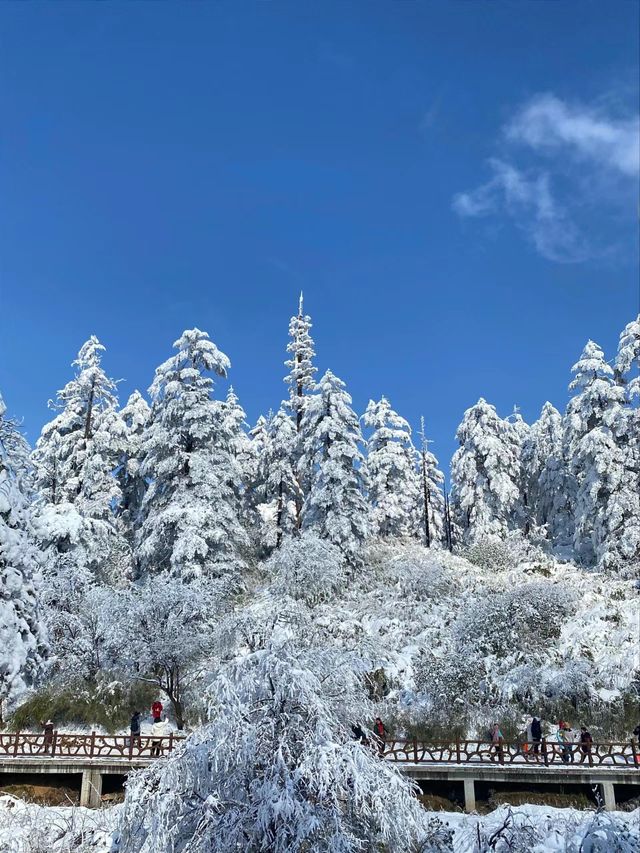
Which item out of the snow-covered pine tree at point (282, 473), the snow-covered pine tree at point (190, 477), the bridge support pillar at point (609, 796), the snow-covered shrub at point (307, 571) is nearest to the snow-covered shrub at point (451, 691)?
the bridge support pillar at point (609, 796)

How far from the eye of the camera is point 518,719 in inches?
953

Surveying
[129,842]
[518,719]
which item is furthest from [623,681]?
[129,842]

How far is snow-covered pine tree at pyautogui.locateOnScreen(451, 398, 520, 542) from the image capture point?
48.0 metres

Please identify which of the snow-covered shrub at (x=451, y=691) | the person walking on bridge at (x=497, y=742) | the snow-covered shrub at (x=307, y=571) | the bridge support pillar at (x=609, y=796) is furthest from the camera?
the snow-covered shrub at (x=307, y=571)

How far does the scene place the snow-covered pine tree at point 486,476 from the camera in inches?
1891

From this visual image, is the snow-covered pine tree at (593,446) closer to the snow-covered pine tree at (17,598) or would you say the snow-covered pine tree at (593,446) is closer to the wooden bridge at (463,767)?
the wooden bridge at (463,767)

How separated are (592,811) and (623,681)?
7457 mm

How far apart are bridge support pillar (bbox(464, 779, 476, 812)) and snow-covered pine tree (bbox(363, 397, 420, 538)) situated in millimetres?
24742

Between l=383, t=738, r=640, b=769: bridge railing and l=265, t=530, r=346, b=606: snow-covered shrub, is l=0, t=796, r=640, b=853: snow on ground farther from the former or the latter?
l=265, t=530, r=346, b=606: snow-covered shrub

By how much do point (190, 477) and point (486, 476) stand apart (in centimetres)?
2429

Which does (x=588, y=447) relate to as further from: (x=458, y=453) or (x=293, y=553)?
(x=458, y=453)

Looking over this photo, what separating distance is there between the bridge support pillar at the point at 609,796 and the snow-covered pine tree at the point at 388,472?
25.6 metres

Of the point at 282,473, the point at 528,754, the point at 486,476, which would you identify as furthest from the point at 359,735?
the point at 486,476

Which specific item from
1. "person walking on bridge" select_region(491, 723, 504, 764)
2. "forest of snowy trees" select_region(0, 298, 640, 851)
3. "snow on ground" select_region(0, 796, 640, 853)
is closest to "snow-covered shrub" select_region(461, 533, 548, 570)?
"forest of snowy trees" select_region(0, 298, 640, 851)
